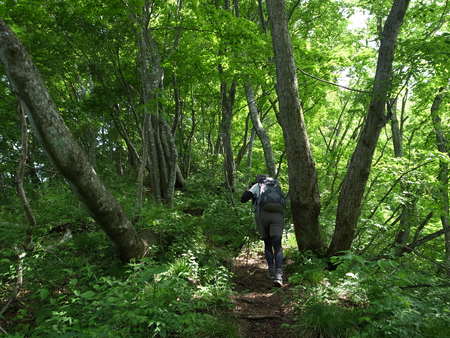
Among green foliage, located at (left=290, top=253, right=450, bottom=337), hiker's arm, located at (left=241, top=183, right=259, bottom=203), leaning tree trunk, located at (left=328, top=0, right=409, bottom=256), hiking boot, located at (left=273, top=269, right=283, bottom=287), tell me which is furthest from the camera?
hiker's arm, located at (left=241, top=183, right=259, bottom=203)

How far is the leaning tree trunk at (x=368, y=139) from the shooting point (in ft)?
15.1

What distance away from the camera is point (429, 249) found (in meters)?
8.95

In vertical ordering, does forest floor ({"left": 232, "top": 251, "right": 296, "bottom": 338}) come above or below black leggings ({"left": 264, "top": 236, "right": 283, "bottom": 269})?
below

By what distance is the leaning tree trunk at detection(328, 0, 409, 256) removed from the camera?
4.60 m

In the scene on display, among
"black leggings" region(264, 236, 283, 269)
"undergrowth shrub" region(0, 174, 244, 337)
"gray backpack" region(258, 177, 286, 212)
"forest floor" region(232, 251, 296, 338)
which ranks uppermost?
"gray backpack" region(258, 177, 286, 212)

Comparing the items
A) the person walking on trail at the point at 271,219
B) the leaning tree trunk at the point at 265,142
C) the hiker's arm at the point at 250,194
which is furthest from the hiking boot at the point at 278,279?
the leaning tree trunk at the point at 265,142

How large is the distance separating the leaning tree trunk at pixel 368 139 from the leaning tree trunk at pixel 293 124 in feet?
1.90

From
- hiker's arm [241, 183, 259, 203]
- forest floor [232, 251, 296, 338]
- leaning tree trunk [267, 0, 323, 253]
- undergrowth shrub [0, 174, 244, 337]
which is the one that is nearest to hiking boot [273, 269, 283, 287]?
forest floor [232, 251, 296, 338]

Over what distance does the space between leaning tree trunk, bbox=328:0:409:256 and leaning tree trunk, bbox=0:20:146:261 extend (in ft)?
12.3

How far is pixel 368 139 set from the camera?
195 inches

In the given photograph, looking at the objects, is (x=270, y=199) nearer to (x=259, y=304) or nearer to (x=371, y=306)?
(x=259, y=304)

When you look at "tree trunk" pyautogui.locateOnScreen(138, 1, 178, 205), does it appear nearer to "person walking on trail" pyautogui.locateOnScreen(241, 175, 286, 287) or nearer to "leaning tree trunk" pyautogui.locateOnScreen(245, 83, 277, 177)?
"leaning tree trunk" pyautogui.locateOnScreen(245, 83, 277, 177)

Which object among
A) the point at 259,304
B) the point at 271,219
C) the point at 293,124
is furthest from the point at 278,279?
the point at 293,124

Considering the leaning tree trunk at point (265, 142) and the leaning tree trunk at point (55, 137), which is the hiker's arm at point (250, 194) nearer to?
the leaning tree trunk at point (55, 137)
